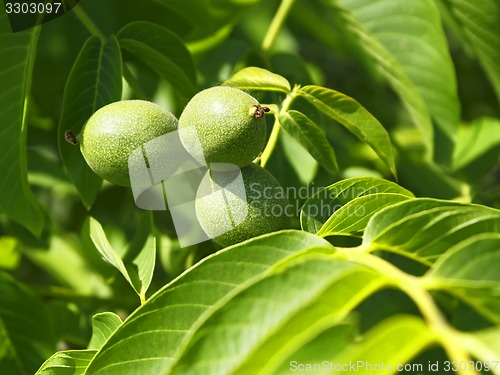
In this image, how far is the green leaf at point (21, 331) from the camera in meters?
1.66

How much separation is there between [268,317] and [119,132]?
2.09ft

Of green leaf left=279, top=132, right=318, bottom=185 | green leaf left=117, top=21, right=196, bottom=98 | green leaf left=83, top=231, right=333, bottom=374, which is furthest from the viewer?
green leaf left=279, top=132, right=318, bottom=185

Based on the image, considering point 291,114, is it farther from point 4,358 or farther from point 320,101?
point 4,358

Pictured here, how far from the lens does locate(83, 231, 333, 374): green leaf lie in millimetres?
992

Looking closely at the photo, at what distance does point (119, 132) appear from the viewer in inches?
52.1

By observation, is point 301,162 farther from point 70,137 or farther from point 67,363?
point 67,363

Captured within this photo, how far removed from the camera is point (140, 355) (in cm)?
100

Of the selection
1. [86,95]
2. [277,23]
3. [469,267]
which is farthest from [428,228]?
[277,23]

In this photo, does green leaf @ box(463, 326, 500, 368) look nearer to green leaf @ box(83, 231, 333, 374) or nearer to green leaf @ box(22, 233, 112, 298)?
green leaf @ box(83, 231, 333, 374)

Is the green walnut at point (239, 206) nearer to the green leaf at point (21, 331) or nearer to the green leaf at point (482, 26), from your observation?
the green leaf at point (21, 331)

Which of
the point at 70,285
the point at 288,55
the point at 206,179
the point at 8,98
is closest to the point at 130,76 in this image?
the point at 8,98

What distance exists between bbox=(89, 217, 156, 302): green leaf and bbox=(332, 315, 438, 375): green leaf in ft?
2.04

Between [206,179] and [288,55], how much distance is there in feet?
2.96

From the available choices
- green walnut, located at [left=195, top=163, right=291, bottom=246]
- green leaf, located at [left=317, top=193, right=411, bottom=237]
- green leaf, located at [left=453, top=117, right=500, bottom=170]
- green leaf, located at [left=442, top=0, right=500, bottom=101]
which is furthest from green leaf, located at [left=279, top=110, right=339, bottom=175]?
green leaf, located at [left=453, top=117, right=500, bottom=170]
